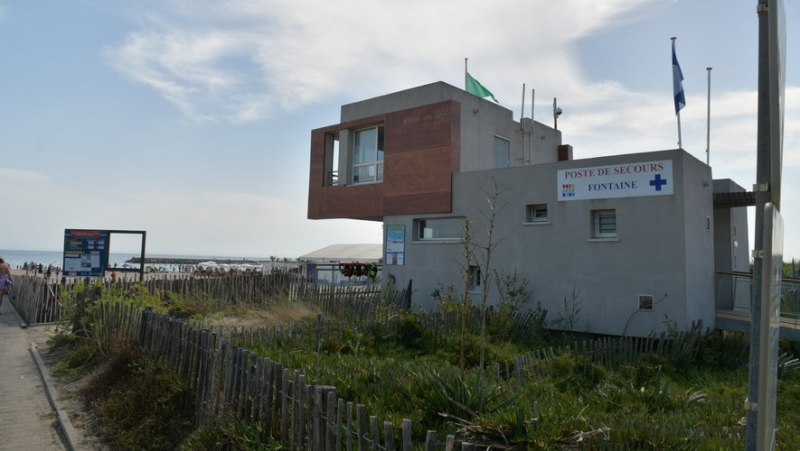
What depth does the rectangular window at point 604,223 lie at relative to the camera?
13.5 m

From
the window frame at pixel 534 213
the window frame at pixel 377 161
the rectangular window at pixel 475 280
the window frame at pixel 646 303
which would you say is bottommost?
the window frame at pixel 646 303

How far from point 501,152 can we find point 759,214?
17.8 meters

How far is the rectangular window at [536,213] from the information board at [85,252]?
43.9 feet

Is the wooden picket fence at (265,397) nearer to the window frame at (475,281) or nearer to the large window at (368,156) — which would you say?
the window frame at (475,281)

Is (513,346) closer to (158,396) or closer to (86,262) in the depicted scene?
(158,396)

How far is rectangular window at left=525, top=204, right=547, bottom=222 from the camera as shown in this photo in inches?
583

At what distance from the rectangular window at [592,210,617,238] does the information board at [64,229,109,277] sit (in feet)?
49.3

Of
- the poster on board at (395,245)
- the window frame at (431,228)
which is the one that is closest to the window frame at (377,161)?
the poster on board at (395,245)

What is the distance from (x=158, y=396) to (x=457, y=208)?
36.5 ft

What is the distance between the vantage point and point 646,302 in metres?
12.7

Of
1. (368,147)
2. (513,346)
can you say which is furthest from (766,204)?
(368,147)

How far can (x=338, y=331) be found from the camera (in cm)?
976

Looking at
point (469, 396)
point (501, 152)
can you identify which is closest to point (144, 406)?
point (469, 396)

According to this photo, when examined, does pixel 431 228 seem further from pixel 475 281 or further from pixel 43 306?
pixel 43 306
